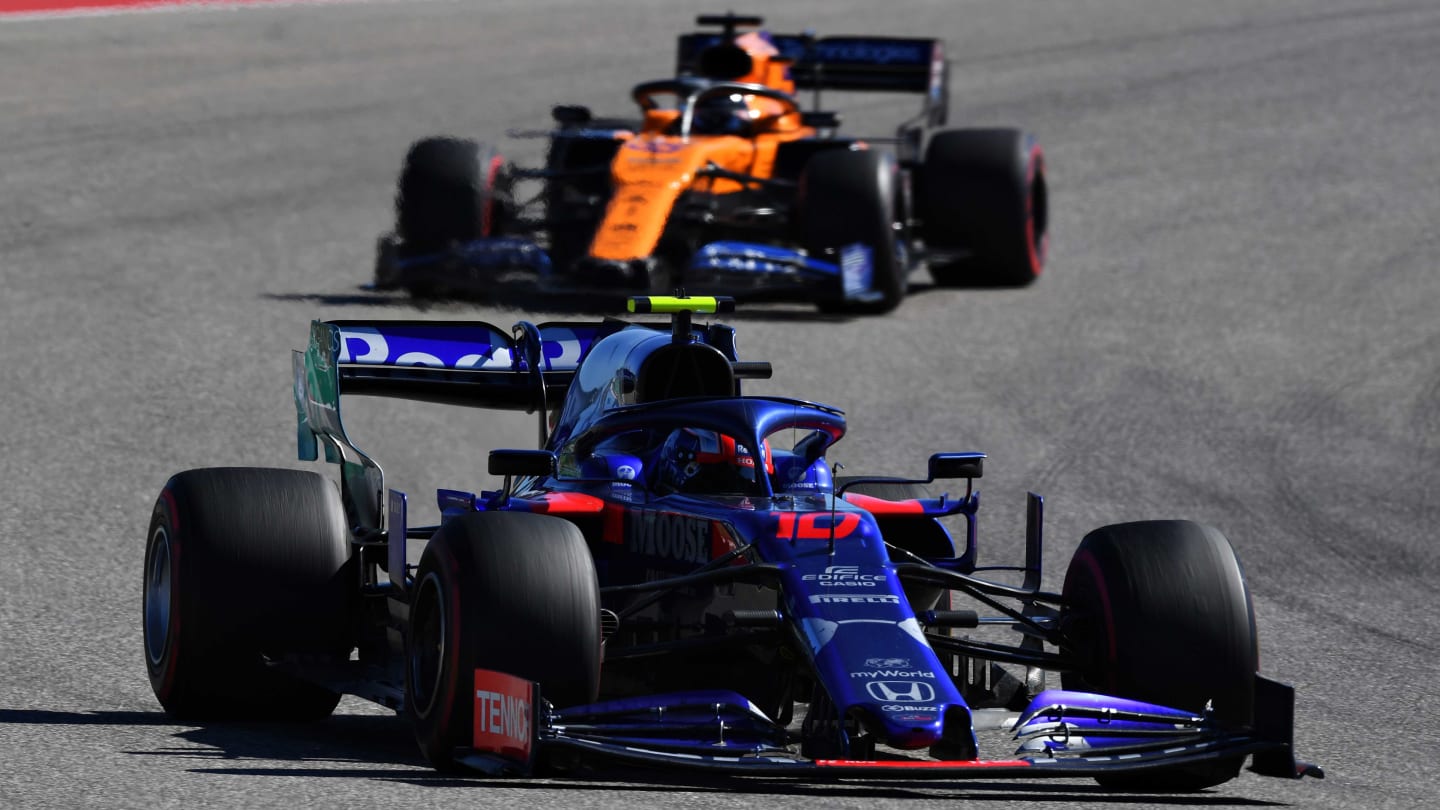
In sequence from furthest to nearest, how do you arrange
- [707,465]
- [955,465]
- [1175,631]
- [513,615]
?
[955,465], [707,465], [1175,631], [513,615]

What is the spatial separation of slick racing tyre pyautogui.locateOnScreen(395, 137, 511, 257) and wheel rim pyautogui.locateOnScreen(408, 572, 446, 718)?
10.6 meters

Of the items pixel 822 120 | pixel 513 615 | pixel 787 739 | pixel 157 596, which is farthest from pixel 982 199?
pixel 513 615

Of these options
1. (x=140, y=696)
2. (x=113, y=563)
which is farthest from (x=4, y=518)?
(x=140, y=696)

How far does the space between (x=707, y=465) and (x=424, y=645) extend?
1.13m

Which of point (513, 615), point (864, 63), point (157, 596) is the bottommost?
point (157, 596)

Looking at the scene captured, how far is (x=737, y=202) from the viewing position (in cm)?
1794

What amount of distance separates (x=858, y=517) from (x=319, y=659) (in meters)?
2.06

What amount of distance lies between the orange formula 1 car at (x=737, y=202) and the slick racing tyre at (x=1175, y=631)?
899 cm

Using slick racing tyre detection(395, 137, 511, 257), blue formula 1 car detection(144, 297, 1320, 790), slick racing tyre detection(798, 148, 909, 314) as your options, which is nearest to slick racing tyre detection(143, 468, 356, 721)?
blue formula 1 car detection(144, 297, 1320, 790)

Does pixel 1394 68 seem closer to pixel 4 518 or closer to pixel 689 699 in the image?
pixel 4 518

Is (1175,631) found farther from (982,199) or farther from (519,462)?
(982,199)

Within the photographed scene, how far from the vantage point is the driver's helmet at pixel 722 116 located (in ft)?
60.9

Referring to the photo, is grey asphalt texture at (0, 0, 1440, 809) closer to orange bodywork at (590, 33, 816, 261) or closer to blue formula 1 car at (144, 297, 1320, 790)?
blue formula 1 car at (144, 297, 1320, 790)

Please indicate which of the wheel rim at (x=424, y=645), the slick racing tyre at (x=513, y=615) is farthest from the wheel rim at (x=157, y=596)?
the slick racing tyre at (x=513, y=615)
